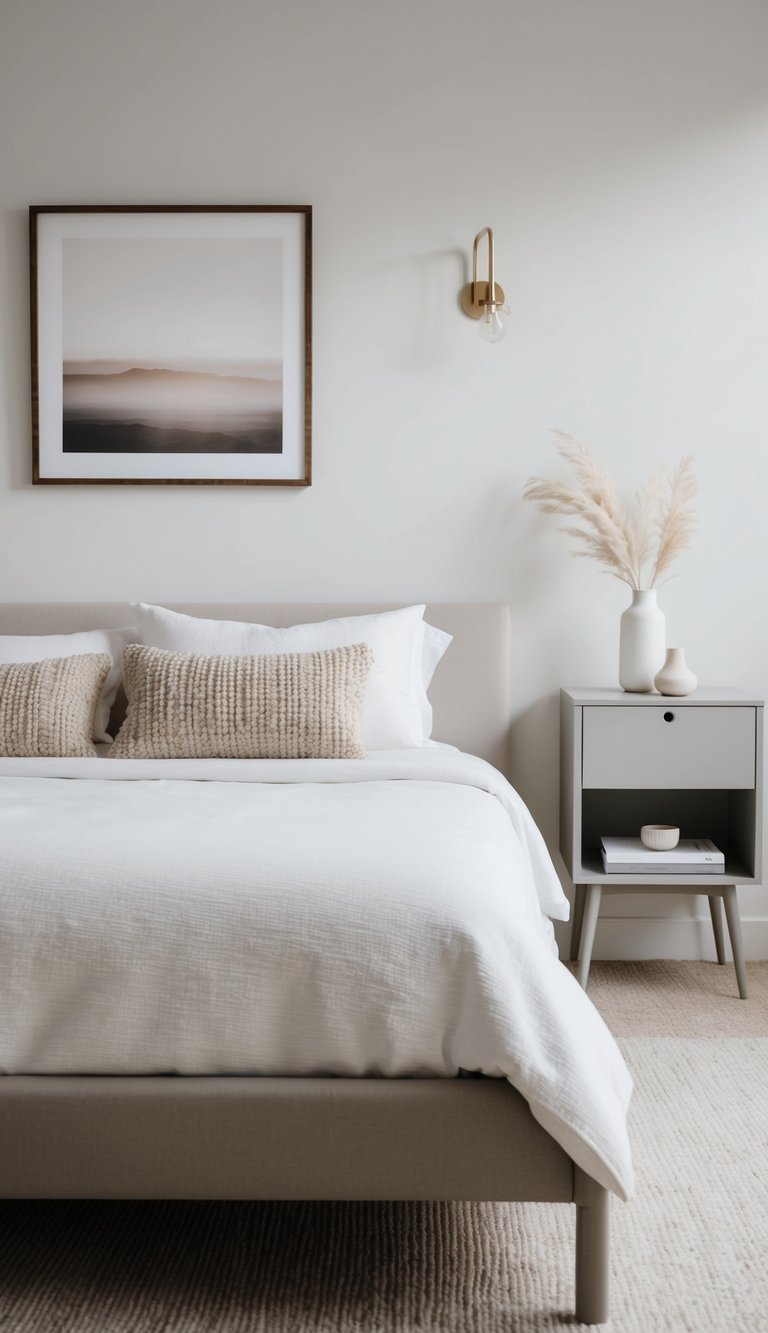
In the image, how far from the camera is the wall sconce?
121 inches

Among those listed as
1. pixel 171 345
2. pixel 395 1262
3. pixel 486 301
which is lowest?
pixel 395 1262

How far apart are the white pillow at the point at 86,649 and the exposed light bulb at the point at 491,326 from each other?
1.31 m

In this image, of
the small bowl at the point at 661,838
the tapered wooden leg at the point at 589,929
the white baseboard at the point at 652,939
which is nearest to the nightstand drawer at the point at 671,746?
the small bowl at the point at 661,838

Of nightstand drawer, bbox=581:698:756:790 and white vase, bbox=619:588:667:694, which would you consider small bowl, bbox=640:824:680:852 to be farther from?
white vase, bbox=619:588:667:694

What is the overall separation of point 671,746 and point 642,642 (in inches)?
12.3

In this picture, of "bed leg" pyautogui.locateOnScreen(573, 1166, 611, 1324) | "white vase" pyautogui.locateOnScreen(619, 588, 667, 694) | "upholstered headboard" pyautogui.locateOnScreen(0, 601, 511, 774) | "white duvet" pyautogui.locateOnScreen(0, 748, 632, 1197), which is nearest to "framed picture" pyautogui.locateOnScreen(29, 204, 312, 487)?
"upholstered headboard" pyautogui.locateOnScreen(0, 601, 511, 774)

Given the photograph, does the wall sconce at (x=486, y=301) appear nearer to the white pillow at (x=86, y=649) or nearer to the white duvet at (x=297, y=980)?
the white pillow at (x=86, y=649)

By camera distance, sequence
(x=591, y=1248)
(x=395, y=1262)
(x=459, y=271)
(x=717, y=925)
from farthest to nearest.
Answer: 1. (x=459, y=271)
2. (x=717, y=925)
3. (x=395, y=1262)
4. (x=591, y=1248)

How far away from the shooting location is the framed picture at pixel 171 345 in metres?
3.20

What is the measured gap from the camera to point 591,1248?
4.86 feet

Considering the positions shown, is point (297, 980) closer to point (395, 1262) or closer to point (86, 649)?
point (395, 1262)

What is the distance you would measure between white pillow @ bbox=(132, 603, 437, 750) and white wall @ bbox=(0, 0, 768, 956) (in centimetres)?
34

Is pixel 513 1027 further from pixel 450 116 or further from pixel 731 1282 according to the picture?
pixel 450 116

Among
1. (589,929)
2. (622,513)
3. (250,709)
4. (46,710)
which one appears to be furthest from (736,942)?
(46,710)
